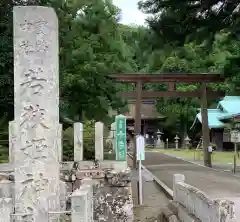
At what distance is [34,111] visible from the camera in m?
6.12

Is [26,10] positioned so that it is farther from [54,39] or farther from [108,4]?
[108,4]

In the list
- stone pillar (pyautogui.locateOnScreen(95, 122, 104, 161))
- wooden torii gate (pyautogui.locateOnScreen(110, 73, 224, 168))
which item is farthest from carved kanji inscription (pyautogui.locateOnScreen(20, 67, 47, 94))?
wooden torii gate (pyautogui.locateOnScreen(110, 73, 224, 168))

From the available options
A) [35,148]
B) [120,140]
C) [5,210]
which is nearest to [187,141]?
[120,140]

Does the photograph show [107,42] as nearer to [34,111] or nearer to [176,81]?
[176,81]

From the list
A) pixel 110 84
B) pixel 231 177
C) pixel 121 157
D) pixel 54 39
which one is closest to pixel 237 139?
pixel 231 177

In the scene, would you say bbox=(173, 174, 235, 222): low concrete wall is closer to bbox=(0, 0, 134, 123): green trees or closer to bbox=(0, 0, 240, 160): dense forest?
bbox=(0, 0, 240, 160): dense forest

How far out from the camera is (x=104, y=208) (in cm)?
954

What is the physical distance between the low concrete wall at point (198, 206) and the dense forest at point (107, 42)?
513 centimetres

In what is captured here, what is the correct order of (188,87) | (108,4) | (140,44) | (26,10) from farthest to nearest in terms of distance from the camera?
1. (188,87)
2. (108,4)
3. (140,44)
4. (26,10)

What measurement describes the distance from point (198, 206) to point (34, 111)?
9.51 feet

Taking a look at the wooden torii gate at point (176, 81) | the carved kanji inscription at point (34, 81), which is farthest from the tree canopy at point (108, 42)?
the carved kanji inscription at point (34, 81)

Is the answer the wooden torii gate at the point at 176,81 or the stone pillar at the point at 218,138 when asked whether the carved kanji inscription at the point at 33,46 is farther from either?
the stone pillar at the point at 218,138

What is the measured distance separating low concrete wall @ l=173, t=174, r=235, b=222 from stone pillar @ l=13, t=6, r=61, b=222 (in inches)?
88.1

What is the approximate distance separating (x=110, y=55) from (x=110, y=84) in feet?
4.94
